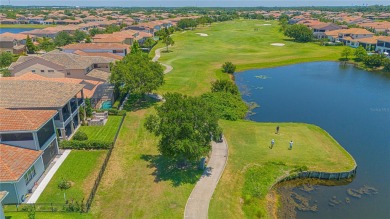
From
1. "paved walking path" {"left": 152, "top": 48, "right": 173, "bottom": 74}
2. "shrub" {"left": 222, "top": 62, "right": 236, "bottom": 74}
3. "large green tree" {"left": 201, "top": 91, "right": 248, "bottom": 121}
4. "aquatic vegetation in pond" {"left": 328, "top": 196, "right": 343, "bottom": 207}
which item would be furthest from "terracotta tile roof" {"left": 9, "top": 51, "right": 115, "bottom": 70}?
"aquatic vegetation in pond" {"left": 328, "top": 196, "right": 343, "bottom": 207}

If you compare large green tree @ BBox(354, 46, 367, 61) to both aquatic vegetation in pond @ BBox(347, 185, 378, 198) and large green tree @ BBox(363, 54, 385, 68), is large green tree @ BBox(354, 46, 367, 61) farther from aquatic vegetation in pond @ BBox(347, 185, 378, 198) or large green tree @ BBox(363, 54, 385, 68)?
aquatic vegetation in pond @ BBox(347, 185, 378, 198)

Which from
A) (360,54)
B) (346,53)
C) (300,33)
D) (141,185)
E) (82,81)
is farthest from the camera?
(300,33)

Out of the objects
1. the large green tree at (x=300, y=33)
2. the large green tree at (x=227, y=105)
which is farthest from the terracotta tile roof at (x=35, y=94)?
the large green tree at (x=300, y=33)

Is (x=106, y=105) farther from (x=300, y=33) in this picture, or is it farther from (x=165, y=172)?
(x=300, y=33)

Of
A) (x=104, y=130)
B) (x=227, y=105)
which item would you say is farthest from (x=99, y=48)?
(x=227, y=105)

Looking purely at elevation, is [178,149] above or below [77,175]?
above

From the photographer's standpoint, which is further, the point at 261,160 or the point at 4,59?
the point at 4,59

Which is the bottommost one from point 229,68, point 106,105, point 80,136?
point 80,136

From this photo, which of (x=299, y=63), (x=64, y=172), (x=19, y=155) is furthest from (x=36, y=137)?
(x=299, y=63)
